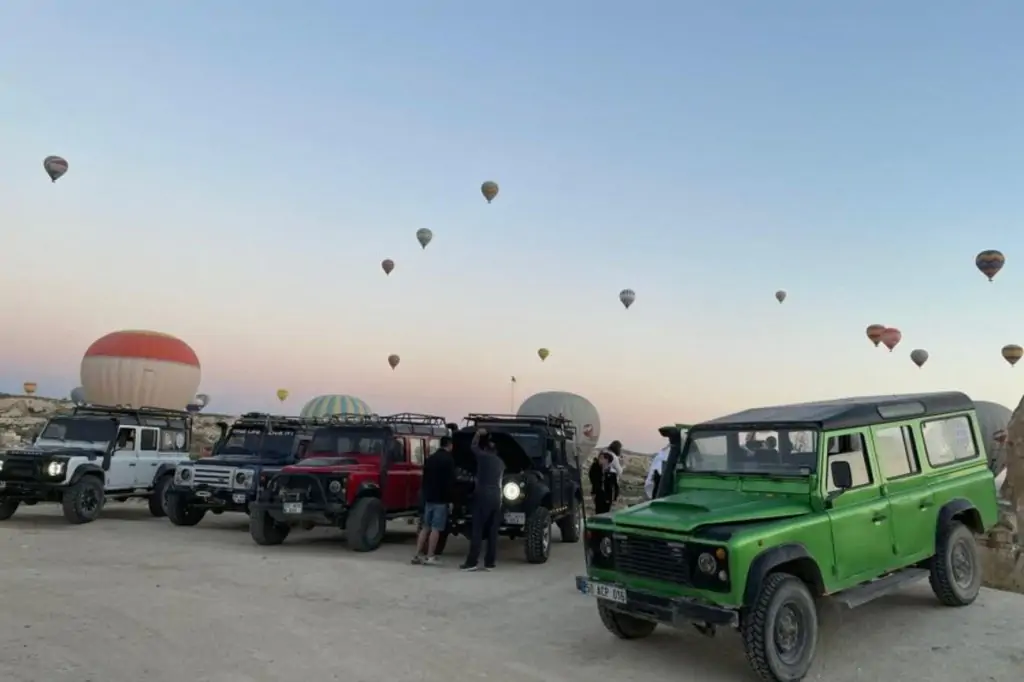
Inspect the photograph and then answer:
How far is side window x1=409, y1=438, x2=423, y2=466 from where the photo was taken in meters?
13.7

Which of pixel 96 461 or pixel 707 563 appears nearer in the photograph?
pixel 707 563

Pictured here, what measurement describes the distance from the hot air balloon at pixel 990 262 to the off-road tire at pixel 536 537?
25.7 m

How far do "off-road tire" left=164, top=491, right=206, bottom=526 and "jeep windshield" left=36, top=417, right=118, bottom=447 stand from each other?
1.94m

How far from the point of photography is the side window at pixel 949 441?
794cm

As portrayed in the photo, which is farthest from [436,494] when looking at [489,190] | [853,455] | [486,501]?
[489,190]

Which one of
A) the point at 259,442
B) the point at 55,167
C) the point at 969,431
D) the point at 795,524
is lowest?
the point at 795,524

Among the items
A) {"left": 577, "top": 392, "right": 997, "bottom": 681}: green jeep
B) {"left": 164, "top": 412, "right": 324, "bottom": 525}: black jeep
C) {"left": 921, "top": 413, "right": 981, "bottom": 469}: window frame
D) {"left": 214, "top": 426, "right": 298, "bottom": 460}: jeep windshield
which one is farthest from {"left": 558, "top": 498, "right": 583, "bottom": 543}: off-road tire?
{"left": 921, "top": 413, "right": 981, "bottom": 469}: window frame

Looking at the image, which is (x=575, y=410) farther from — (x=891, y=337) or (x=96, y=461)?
(x=96, y=461)

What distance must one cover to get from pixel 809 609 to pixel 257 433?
1318 cm

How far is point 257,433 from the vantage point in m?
16.4

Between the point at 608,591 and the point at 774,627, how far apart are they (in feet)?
4.45

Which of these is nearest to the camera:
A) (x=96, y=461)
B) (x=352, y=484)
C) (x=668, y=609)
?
(x=668, y=609)

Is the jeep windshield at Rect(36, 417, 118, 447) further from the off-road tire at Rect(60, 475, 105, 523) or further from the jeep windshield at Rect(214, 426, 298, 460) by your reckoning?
the jeep windshield at Rect(214, 426, 298, 460)

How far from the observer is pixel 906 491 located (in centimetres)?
739
